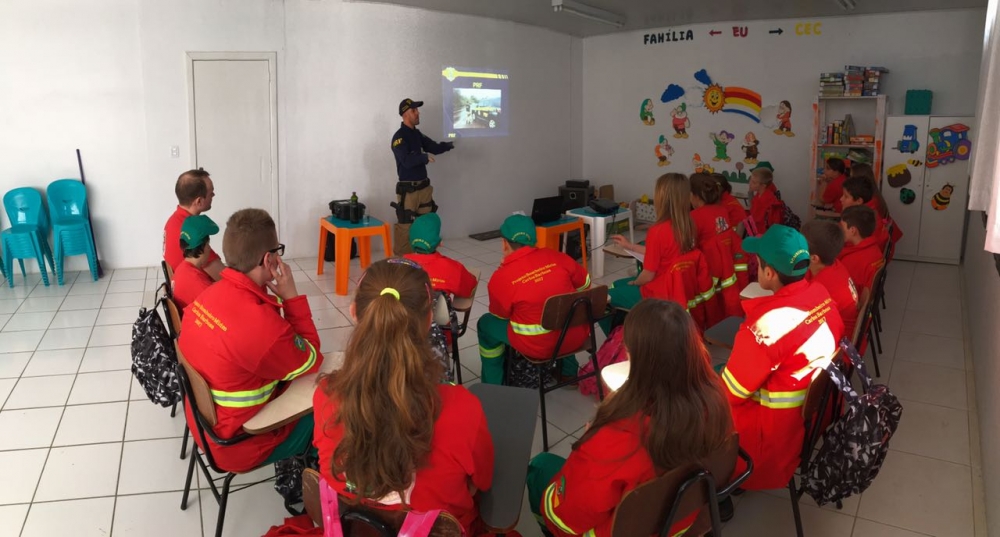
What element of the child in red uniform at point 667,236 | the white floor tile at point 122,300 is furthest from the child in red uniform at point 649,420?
the white floor tile at point 122,300

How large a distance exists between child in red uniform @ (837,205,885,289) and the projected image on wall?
5.10 meters

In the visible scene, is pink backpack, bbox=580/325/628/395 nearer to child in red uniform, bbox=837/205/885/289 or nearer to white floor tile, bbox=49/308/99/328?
child in red uniform, bbox=837/205/885/289

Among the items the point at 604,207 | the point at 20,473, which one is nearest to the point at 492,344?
the point at 20,473

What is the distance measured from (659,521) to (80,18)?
6.76 metres

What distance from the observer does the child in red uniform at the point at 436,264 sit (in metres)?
3.31

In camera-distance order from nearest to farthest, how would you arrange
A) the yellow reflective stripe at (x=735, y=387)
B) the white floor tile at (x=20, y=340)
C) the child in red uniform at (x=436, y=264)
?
1. the yellow reflective stripe at (x=735, y=387)
2. the child in red uniform at (x=436, y=264)
3. the white floor tile at (x=20, y=340)

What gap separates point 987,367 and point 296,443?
10.5 ft

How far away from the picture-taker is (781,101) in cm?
781

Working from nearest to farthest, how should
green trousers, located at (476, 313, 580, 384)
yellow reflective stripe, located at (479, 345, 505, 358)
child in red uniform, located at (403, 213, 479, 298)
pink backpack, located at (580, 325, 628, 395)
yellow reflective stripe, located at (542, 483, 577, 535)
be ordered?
1. yellow reflective stripe, located at (542, 483, 577, 535)
2. child in red uniform, located at (403, 213, 479, 298)
3. green trousers, located at (476, 313, 580, 384)
4. yellow reflective stripe, located at (479, 345, 505, 358)
5. pink backpack, located at (580, 325, 628, 395)

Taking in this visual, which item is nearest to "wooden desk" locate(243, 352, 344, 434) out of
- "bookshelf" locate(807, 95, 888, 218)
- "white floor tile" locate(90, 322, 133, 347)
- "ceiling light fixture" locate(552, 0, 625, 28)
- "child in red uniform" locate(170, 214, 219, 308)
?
"child in red uniform" locate(170, 214, 219, 308)

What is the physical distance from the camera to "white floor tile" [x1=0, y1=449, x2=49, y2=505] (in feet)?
9.32

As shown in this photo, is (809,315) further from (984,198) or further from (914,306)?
(914,306)

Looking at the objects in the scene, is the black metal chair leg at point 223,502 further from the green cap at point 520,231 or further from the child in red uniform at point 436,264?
the green cap at point 520,231

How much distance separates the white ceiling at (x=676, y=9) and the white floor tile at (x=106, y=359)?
4501mm
